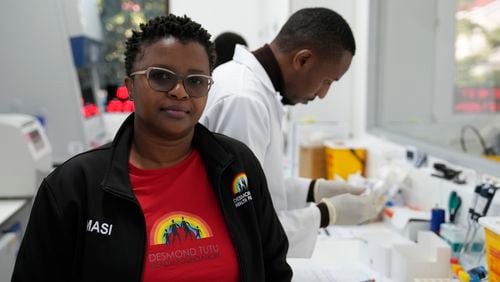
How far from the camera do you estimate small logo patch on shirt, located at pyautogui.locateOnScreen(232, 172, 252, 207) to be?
1.08 metres

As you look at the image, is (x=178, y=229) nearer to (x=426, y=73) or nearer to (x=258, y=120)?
(x=258, y=120)

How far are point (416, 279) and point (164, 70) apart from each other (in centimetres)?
97

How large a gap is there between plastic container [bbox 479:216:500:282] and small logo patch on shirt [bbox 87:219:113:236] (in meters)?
0.94

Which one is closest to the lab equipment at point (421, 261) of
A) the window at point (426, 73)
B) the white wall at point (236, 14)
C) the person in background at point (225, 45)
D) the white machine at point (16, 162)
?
the window at point (426, 73)

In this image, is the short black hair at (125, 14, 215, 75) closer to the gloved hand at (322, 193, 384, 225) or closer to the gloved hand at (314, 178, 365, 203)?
the gloved hand at (322, 193, 384, 225)

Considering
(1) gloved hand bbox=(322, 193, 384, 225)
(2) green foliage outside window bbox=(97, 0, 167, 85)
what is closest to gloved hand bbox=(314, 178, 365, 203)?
(1) gloved hand bbox=(322, 193, 384, 225)

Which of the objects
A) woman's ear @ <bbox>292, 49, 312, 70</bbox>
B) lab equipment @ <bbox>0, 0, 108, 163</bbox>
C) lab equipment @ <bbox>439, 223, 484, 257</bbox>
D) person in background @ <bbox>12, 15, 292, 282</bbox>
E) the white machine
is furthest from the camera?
lab equipment @ <bbox>0, 0, 108, 163</bbox>

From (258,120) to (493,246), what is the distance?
0.71 m

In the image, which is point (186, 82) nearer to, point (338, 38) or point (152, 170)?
point (152, 170)

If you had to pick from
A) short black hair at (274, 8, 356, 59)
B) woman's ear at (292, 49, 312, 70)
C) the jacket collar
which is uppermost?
short black hair at (274, 8, 356, 59)

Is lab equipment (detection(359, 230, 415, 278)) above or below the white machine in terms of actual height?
below

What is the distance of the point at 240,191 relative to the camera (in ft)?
3.58

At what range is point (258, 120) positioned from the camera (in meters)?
1.32

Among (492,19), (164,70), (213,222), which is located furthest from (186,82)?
(492,19)
